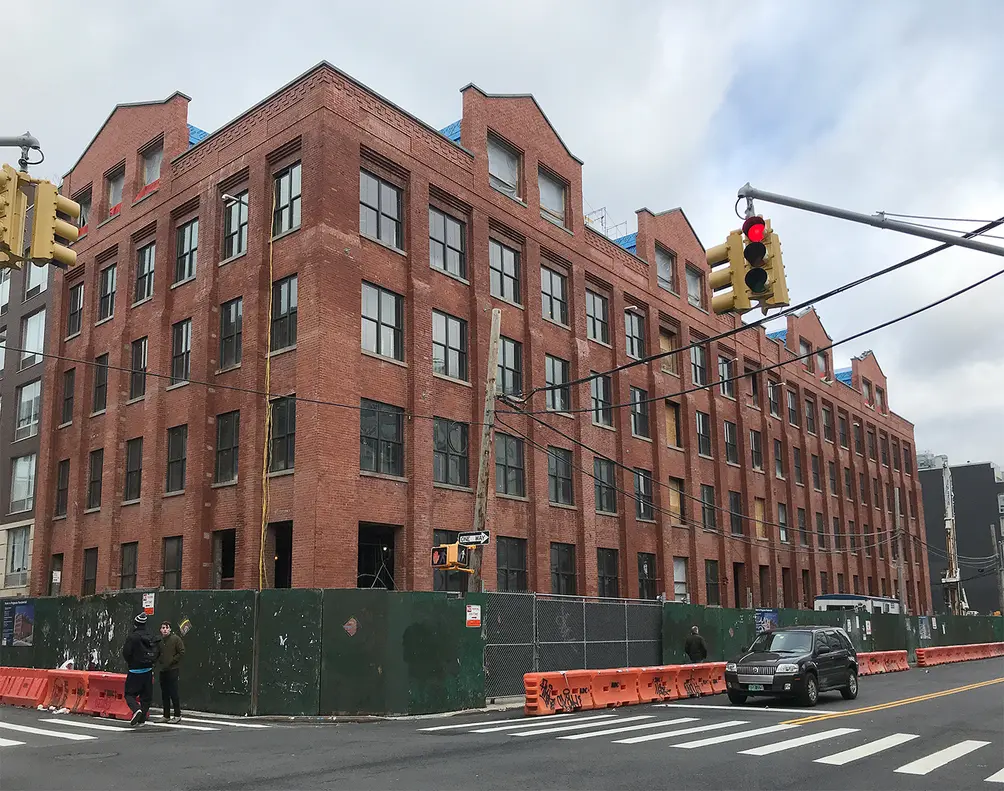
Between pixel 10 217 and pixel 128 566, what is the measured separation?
2214 cm

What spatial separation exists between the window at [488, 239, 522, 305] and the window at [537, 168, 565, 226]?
98.4 inches

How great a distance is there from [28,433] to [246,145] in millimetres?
17542

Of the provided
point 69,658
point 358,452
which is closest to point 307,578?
point 358,452

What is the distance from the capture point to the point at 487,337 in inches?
1152

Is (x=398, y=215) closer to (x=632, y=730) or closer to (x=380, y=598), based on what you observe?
(x=380, y=598)

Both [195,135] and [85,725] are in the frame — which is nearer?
[85,725]

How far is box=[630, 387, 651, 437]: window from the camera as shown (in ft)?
122

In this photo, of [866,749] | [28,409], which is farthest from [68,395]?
[866,749]

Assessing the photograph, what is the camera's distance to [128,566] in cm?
2914

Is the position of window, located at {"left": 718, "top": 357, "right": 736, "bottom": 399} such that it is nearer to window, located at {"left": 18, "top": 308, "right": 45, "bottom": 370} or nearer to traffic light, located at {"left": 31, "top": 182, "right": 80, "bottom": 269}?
window, located at {"left": 18, "top": 308, "right": 45, "bottom": 370}

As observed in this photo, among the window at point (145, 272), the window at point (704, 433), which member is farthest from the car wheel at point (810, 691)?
the window at point (145, 272)

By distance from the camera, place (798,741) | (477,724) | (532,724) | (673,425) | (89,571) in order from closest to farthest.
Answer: (798,741), (532,724), (477,724), (89,571), (673,425)

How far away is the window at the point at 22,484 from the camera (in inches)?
1427

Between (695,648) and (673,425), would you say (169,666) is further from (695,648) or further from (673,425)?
(673,425)
